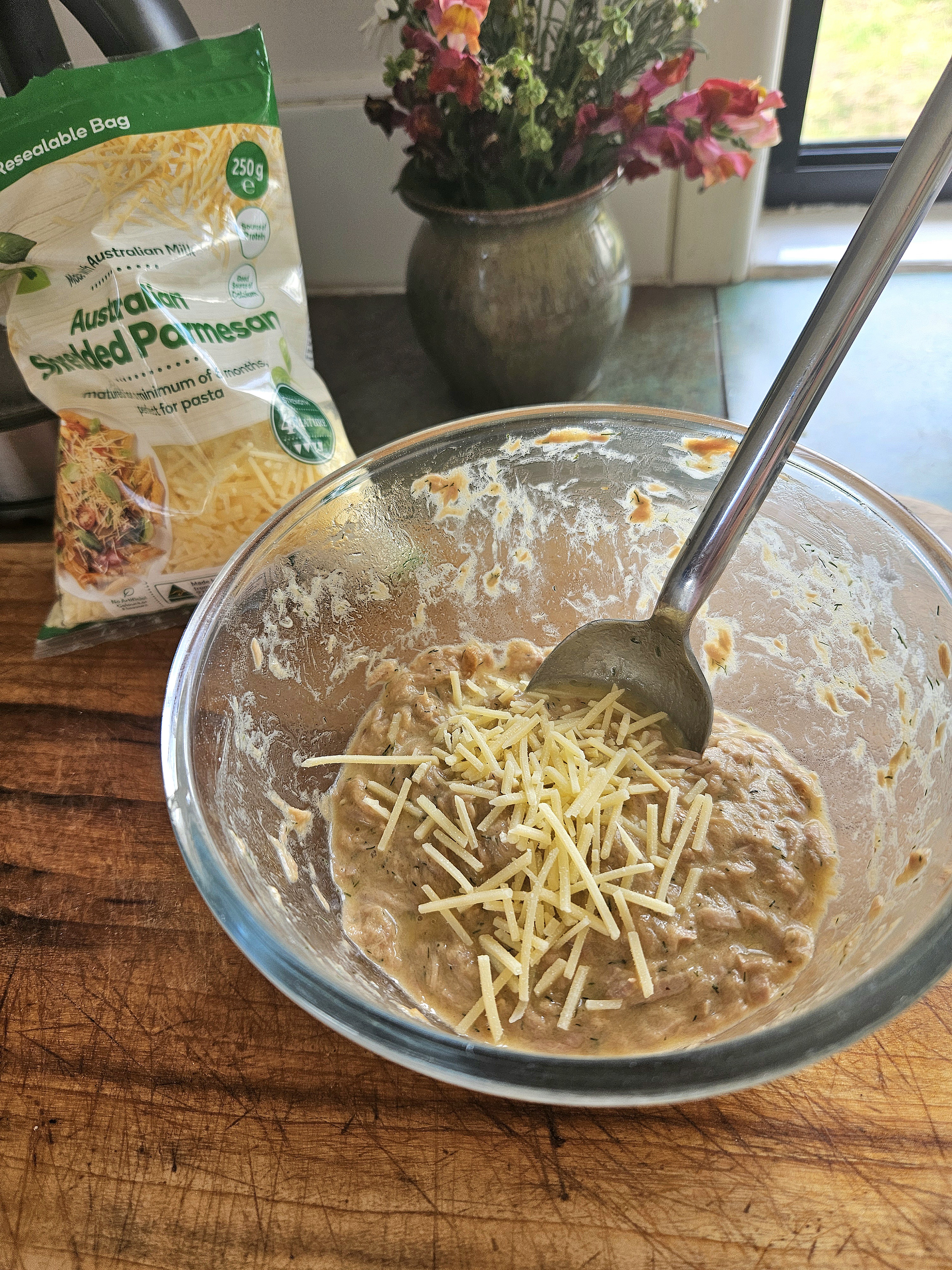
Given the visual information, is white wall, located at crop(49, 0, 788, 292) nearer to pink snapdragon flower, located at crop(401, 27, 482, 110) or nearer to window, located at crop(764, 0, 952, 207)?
window, located at crop(764, 0, 952, 207)

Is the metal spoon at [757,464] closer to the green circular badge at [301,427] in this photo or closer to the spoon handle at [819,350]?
the spoon handle at [819,350]

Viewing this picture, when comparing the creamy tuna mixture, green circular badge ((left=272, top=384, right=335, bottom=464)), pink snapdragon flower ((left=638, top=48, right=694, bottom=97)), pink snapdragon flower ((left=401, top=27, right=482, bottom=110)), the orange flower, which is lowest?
the creamy tuna mixture

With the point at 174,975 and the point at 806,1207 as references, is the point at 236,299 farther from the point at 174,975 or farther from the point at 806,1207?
the point at 806,1207

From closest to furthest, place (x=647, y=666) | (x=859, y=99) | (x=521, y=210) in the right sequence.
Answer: (x=647, y=666) → (x=521, y=210) → (x=859, y=99)

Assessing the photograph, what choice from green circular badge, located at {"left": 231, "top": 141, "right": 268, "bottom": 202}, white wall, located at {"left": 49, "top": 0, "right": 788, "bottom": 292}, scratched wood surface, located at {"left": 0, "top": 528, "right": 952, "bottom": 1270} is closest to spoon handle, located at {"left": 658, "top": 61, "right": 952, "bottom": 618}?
scratched wood surface, located at {"left": 0, "top": 528, "right": 952, "bottom": 1270}

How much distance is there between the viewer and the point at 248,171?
3.65ft

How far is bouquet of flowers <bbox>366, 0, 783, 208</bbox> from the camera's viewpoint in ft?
3.60

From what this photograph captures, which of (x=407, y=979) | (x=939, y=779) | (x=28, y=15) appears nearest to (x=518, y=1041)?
(x=407, y=979)

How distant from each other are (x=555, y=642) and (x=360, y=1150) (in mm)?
584

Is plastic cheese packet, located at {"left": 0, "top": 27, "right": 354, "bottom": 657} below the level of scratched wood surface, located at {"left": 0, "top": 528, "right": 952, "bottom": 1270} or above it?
above

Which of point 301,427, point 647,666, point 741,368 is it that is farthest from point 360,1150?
point 741,368

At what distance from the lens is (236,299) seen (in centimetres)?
116

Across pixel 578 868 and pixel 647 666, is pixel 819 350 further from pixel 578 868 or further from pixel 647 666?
pixel 578 868

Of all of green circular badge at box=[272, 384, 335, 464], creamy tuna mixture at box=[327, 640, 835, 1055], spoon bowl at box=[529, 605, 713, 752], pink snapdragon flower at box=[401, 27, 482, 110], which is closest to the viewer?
creamy tuna mixture at box=[327, 640, 835, 1055]
